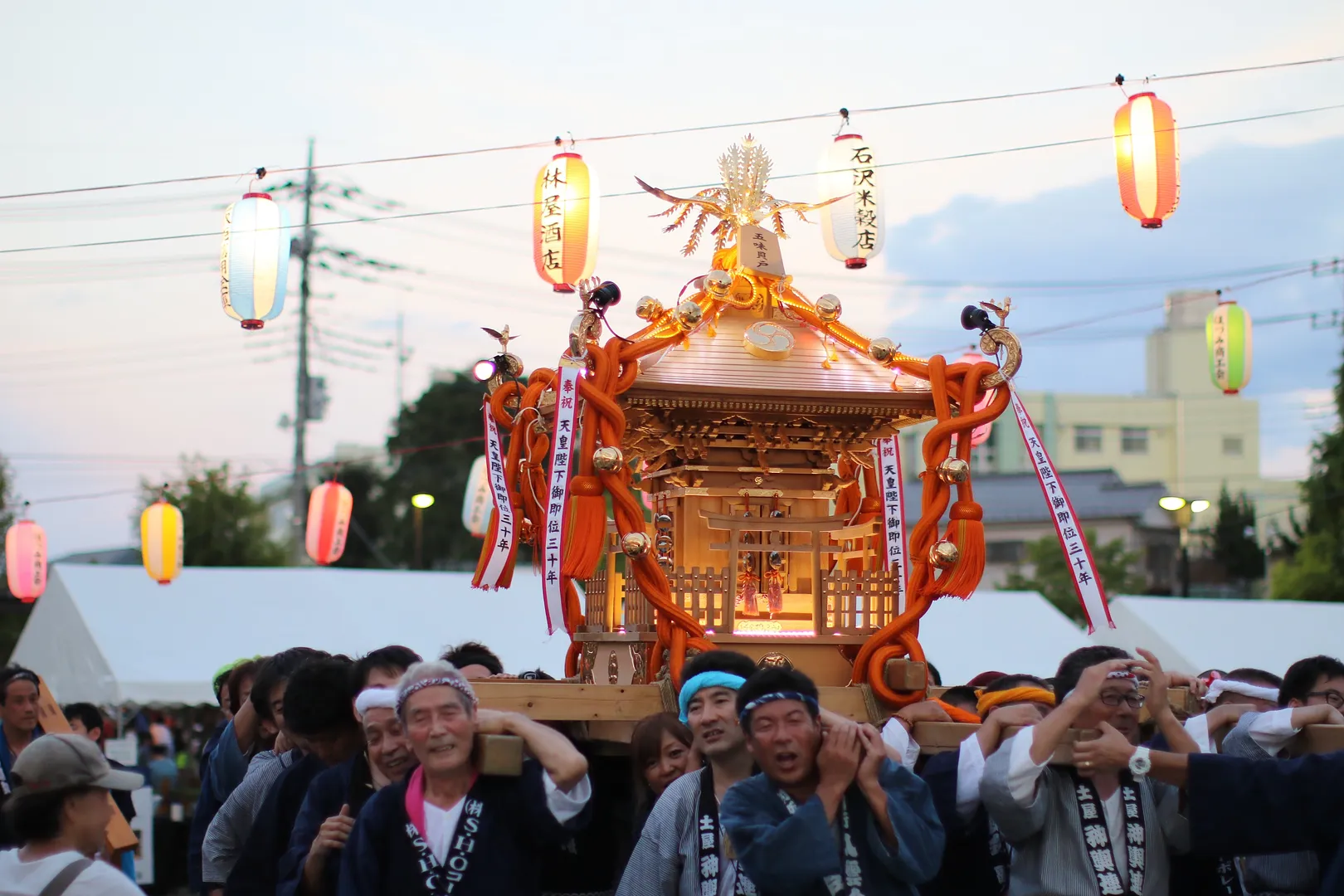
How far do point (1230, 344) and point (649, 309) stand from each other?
8736 mm

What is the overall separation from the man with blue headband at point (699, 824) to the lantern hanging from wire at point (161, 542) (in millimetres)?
11799

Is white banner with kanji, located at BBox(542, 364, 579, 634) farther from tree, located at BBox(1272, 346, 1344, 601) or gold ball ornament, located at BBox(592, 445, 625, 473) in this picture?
tree, located at BBox(1272, 346, 1344, 601)

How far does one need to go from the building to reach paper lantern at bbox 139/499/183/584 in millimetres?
27759

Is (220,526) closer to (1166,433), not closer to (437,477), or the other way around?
(437,477)

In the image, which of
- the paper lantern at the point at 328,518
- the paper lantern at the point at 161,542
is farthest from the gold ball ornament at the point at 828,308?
the paper lantern at the point at 328,518

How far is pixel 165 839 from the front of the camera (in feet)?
42.4

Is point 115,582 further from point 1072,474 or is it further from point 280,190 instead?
point 1072,474

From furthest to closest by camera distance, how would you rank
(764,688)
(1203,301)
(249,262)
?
(1203,301) → (249,262) → (764,688)

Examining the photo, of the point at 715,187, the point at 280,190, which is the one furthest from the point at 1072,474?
the point at 715,187

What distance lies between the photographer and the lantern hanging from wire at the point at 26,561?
17.4 m

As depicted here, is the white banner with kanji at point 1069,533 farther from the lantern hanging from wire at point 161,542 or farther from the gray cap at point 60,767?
the lantern hanging from wire at point 161,542

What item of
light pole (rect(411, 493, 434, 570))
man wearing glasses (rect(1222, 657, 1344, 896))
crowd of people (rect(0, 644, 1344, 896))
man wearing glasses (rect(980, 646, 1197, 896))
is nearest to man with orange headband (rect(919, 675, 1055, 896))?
crowd of people (rect(0, 644, 1344, 896))

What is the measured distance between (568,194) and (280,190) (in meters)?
16.4

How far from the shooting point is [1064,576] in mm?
29031
